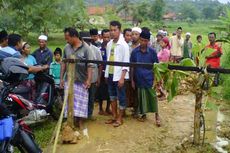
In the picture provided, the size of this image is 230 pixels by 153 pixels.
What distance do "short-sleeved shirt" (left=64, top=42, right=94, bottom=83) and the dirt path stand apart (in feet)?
2.72

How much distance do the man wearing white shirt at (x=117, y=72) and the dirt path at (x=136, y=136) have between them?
244 mm

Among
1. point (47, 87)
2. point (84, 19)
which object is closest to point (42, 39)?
point (47, 87)

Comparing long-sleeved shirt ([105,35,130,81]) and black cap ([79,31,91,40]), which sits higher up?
black cap ([79,31,91,40])

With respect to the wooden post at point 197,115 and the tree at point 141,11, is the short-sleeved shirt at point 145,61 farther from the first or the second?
the tree at point 141,11

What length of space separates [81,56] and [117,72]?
0.63m

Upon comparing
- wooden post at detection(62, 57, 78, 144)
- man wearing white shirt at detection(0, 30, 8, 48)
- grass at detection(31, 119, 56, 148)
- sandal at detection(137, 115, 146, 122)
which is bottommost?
grass at detection(31, 119, 56, 148)

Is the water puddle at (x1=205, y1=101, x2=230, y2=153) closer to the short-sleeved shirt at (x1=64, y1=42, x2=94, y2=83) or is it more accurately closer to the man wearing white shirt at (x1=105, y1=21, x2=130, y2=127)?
the man wearing white shirt at (x1=105, y1=21, x2=130, y2=127)

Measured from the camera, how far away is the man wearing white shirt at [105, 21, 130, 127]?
6309 mm

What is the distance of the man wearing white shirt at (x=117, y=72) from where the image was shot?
6309mm

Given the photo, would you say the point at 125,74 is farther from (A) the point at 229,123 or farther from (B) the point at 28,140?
(B) the point at 28,140

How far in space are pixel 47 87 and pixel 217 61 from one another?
431 cm

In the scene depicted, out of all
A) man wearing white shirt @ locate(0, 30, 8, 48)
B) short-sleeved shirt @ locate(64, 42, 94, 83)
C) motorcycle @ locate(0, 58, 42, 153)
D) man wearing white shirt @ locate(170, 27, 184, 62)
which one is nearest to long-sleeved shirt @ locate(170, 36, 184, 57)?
man wearing white shirt @ locate(170, 27, 184, 62)

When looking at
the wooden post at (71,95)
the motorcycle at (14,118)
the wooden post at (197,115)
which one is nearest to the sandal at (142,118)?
the wooden post at (71,95)

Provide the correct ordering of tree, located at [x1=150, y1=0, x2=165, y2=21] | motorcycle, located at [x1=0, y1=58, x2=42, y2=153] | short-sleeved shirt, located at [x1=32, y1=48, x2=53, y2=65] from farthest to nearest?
tree, located at [x1=150, y1=0, x2=165, y2=21], short-sleeved shirt, located at [x1=32, y1=48, x2=53, y2=65], motorcycle, located at [x1=0, y1=58, x2=42, y2=153]
